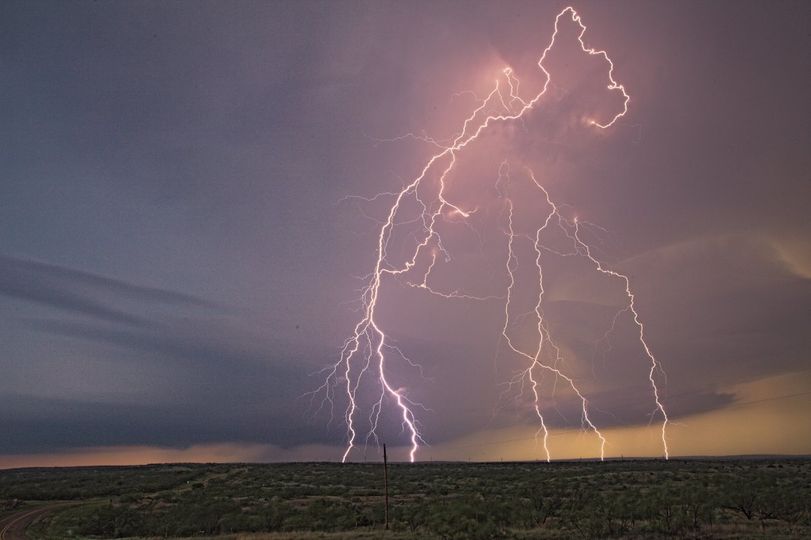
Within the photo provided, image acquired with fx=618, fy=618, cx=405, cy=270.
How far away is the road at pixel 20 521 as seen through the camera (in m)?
33.6

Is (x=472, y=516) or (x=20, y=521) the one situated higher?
(x=472, y=516)

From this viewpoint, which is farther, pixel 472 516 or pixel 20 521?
pixel 20 521

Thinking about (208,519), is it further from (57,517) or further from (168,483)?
(168,483)

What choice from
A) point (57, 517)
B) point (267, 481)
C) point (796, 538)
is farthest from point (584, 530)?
point (267, 481)

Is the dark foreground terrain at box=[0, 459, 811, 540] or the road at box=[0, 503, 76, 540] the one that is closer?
the dark foreground terrain at box=[0, 459, 811, 540]

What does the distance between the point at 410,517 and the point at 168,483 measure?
4312cm

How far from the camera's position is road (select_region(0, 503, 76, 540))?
33.6 m

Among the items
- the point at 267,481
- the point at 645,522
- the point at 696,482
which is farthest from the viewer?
the point at 267,481

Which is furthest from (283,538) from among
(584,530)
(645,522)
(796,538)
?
(796,538)

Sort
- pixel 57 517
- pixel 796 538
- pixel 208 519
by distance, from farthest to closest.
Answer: pixel 57 517, pixel 208 519, pixel 796 538

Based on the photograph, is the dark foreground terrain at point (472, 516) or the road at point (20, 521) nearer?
the dark foreground terrain at point (472, 516)

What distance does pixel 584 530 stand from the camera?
25719 mm

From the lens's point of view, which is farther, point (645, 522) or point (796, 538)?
point (645, 522)

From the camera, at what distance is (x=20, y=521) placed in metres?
39.6
